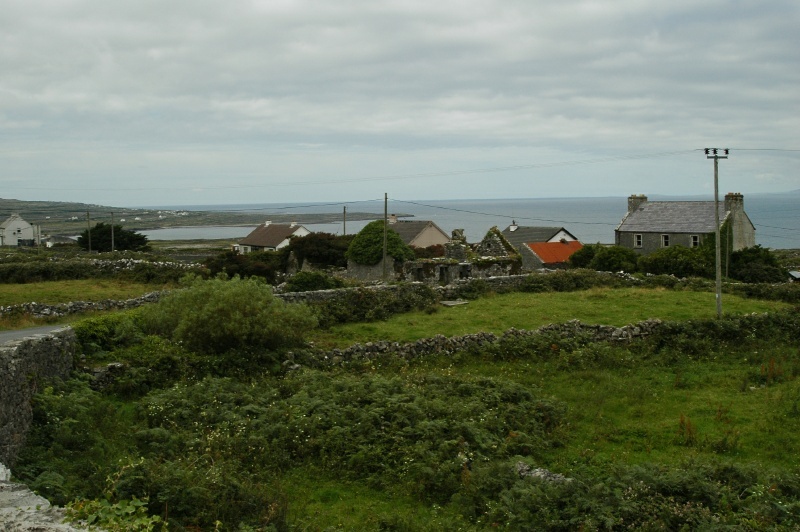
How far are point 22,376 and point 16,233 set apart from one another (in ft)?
356

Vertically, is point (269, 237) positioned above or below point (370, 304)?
above

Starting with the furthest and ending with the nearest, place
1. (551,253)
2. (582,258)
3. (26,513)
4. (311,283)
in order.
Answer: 1. (551,253)
2. (582,258)
3. (311,283)
4. (26,513)

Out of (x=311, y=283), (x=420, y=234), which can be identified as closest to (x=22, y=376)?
(x=311, y=283)

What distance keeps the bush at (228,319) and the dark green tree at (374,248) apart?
65.0ft

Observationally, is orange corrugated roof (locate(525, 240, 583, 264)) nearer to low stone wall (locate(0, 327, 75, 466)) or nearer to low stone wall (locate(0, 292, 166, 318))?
low stone wall (locate(0, 292, 166, 318))

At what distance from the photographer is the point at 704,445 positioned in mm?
13250

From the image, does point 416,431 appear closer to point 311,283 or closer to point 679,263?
point 311,283

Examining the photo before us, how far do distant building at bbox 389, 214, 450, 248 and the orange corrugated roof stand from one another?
11.0 meters

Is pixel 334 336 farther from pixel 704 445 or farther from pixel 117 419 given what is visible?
pixel 704 445

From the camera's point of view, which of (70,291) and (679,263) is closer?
(70,291)

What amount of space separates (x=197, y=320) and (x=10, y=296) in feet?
51.7

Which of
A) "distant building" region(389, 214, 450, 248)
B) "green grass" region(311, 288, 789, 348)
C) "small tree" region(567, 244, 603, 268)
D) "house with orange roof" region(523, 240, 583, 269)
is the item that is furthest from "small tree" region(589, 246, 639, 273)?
"distant building" region(389, 214, 450, 248)

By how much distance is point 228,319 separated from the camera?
18.2 meters

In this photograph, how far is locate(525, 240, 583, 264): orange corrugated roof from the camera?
59.3 metres
